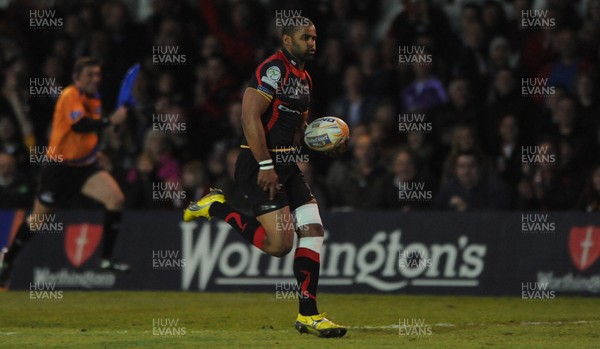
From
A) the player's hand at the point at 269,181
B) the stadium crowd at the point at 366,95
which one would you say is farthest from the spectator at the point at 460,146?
the player's hand at the point at 269,181

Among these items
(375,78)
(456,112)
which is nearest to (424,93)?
(456,112)

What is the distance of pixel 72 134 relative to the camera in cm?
1355

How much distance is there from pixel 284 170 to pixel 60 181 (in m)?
4.24

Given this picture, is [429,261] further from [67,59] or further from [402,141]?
[67,59]

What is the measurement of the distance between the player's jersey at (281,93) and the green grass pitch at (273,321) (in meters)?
1.67

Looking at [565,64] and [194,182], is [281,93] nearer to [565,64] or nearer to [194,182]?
[194,182]

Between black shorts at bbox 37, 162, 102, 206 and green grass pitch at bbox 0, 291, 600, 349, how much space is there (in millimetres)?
1184

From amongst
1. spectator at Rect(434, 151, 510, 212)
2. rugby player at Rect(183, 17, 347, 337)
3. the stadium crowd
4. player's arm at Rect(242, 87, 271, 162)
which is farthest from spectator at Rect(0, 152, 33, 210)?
player's arm at Rect(242, 87, 271, 162)

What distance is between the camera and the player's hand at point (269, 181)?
388 inches

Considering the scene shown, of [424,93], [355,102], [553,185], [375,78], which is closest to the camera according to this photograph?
[553,185]

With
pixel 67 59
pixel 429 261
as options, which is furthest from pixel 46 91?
pixel 429 261

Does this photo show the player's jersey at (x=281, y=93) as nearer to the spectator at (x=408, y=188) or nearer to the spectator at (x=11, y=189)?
the spectator at (x=408, y=188)

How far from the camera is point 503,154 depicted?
1552 centimetres

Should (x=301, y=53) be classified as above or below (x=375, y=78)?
below
